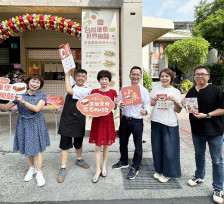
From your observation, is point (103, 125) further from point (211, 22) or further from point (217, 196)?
point (211, 22)

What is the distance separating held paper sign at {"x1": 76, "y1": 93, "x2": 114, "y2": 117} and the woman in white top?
68cm

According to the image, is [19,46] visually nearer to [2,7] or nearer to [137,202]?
[2,7]

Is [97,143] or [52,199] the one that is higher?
[97,143]

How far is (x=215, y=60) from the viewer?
20203 millimetres

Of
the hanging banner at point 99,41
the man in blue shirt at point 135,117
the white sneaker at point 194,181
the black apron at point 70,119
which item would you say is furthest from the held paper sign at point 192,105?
the hanging banner at point 99,41

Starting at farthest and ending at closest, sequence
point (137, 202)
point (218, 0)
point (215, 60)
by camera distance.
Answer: point (215, 60) < point (218, 0) < point (137, 202)

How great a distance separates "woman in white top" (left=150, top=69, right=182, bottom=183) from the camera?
294 cm

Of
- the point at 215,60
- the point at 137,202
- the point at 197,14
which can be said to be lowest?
the point at 137,202

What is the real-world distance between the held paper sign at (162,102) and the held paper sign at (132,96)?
27 centimetres

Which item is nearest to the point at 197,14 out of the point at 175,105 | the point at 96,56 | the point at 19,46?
the point at 19,46

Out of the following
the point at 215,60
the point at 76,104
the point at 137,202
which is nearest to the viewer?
the point at 137,202

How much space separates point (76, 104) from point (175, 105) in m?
1.46

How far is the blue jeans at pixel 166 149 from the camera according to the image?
9.77ft

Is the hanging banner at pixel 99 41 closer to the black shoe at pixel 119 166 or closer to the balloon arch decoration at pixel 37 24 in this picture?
the balloon arch decoration at pixel 37 24
